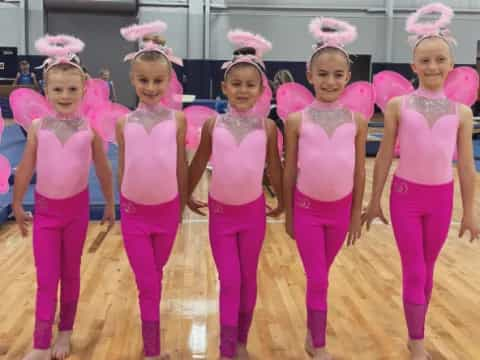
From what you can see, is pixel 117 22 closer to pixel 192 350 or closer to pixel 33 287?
pixel 33 287

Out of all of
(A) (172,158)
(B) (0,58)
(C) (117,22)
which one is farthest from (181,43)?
(A) (172,158)

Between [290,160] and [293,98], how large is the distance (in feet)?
1.12

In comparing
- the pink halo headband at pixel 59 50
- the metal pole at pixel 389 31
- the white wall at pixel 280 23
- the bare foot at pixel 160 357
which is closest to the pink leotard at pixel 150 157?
the pink halo headband at pixel 59 50

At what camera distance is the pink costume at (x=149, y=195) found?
8.82 ft

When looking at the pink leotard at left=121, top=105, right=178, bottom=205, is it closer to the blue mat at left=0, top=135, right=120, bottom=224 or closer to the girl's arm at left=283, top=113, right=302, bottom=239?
the girl's arm at left=283, top=113, right=302, bottom=239

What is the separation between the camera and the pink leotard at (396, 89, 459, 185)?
276 centimetres

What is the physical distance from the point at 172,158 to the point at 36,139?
62cm

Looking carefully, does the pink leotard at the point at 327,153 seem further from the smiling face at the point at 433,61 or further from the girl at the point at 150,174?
the girl at the point at 150,174

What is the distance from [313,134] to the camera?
2.74m

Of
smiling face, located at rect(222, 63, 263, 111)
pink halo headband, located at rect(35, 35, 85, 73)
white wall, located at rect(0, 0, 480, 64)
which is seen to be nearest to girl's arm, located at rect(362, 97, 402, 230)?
smiling face, located at rect(222, 63, 263, 111)

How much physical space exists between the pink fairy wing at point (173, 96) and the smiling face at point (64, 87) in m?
0.40

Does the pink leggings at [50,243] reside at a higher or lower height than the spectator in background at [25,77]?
lower

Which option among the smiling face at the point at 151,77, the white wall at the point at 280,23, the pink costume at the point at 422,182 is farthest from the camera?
the white wall at the point at 280,23

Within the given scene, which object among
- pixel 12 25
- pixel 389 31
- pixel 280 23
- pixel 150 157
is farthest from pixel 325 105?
pixel 12 25
